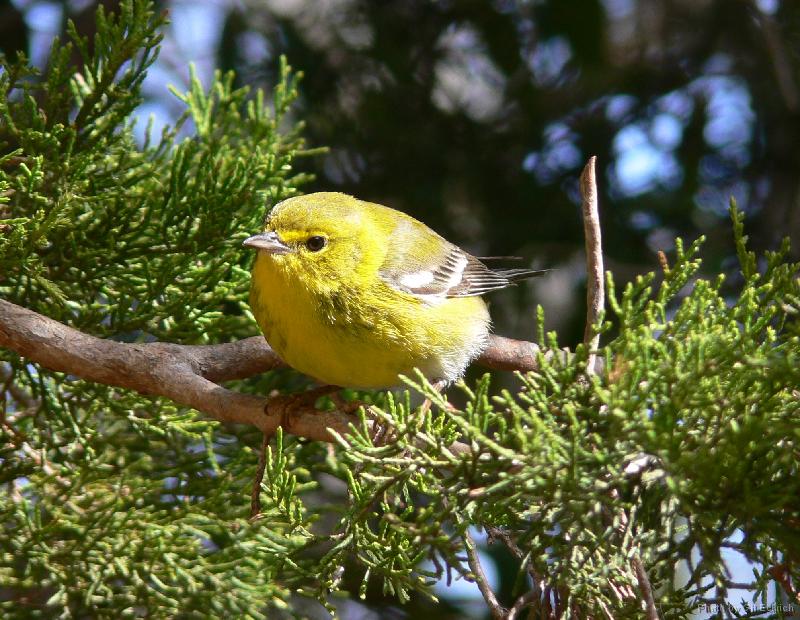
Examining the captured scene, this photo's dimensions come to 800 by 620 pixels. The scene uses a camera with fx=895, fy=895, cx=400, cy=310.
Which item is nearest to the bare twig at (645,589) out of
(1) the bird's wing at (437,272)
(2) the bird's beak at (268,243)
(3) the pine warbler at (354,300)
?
(3) the pine warbler at (354,300)

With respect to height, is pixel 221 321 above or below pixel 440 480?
above

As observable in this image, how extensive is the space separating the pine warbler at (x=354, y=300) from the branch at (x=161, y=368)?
0.74 feet

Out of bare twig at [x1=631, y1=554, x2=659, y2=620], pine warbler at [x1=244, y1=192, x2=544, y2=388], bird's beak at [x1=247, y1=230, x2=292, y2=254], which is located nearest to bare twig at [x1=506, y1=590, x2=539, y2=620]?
bare twig at [x1=631, y1=554, x2=659, y2=620]

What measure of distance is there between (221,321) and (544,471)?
1.86m

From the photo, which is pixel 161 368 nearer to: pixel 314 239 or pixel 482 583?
pixel 314 239

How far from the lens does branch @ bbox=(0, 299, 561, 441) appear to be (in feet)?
8.84

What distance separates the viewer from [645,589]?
2.19 metres

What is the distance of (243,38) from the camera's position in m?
4.99

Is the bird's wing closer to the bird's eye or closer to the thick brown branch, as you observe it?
the bird's eye

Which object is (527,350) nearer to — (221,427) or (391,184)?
(221,427)

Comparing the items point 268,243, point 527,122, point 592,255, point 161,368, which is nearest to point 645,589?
point 592,255

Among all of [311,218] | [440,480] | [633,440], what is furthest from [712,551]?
[311,218]

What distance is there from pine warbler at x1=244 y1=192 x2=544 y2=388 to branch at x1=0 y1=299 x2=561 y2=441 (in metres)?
0.23

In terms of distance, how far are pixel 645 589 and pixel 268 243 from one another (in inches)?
70.3
